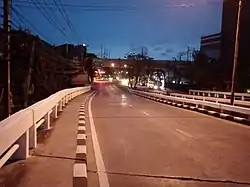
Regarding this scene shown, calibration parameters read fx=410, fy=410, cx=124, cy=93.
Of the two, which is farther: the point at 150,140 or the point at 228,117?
the point at 228,117

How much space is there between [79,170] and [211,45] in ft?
389

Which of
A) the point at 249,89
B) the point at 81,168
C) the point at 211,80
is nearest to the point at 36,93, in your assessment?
the point at 249,89

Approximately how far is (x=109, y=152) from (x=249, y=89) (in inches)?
2402

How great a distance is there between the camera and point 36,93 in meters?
47.1

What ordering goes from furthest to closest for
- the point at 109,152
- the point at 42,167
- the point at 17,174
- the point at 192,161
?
the point at 109,152
the point at 192,161
the point at 42,167
the point at 17,174

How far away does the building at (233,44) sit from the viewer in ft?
241

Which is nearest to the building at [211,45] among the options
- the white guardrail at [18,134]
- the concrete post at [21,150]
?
the white guardrail at [18,134]

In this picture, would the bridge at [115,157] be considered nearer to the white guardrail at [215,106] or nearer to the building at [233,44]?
the white guardrail at [215,106]

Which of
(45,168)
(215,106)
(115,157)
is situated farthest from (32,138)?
(215,106)

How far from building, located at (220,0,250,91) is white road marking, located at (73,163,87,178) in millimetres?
64456

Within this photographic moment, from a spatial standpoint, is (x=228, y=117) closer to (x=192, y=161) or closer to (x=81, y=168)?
(x=192, y=161)

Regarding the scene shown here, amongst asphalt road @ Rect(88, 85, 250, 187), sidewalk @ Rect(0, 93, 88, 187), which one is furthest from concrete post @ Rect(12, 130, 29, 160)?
asphalt road @ Rect(88, 85, 250, 187)

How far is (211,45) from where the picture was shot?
122m

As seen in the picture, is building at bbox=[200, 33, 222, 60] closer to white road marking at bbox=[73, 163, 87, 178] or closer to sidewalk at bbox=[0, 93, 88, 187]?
sidewalk at bbox=[0, 93, 88, 187]
